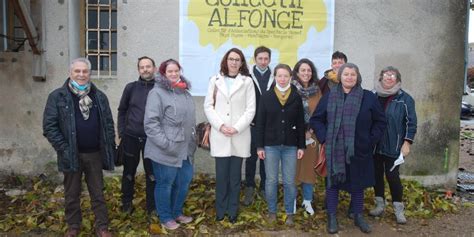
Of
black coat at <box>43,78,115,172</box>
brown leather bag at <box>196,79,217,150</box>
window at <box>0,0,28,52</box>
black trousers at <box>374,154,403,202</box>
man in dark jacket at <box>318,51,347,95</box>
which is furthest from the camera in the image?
window at <box>0,0,28,52</box>

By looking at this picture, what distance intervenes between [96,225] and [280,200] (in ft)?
7.70

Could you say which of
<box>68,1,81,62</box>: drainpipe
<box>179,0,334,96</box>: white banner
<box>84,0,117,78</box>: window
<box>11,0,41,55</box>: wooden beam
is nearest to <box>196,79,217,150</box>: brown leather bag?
<box>179,0,334,96</box>: white banner

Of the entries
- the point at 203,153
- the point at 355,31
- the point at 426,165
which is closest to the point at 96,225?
the point at 203,153

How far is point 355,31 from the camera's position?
19.9 feet

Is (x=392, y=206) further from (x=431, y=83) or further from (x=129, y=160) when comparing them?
(x=129, y=160)

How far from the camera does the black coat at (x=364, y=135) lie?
421 cm

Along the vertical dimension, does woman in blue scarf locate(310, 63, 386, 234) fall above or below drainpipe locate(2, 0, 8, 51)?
below

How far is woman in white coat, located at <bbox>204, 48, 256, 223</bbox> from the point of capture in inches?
171

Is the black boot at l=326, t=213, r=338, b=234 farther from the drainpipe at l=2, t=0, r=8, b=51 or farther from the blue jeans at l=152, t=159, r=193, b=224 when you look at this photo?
the drainpipe at l=2, t=0, r=8, b=51

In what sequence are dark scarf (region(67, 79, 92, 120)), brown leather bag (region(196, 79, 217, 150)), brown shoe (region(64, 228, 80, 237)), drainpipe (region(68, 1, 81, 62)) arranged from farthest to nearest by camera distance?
drainpipe (region(68, 1, 81, 62))
brown leather bag (region(196, 79, 217, 150))
brown shoe (region(64, 228, 80, 237))
dark scarf (region(67, 79, 92, 120))

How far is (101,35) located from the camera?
20.1ft

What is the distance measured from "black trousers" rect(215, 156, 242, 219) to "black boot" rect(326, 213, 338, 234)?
3.41ft

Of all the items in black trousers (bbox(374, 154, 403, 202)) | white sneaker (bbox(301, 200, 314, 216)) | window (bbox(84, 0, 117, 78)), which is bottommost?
white sneaker (bbox(301, 200, 314, 216))

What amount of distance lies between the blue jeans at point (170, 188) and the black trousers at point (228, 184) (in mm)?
339
